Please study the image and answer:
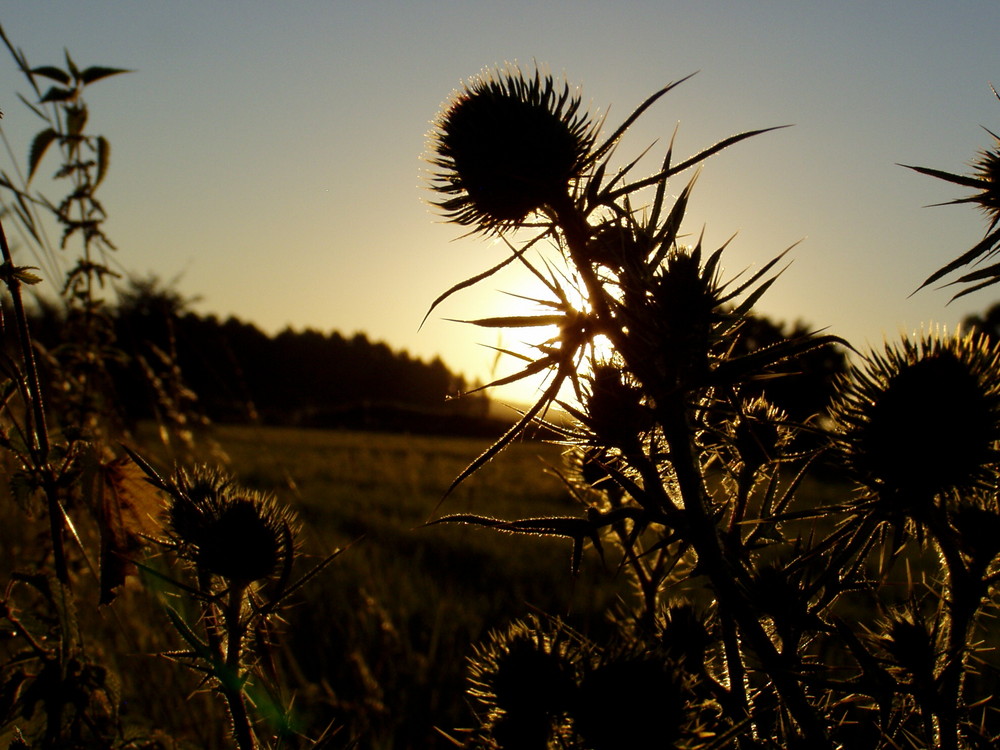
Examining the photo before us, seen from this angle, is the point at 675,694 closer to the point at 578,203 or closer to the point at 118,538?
the point at 578,203

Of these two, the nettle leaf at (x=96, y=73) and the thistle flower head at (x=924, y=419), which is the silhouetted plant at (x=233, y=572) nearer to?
the thistle flower head at (x=924, y=419)

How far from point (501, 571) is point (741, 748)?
457 cm

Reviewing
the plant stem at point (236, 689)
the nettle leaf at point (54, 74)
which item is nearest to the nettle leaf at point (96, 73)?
the nettle leaf at point (54, 74)

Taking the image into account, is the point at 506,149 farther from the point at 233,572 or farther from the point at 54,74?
the point at 54,74

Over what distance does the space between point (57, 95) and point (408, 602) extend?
125 inches

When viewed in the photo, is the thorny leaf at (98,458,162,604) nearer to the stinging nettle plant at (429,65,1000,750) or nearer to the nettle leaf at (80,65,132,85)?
the stinging nettle plant at (429,65,1000,750)

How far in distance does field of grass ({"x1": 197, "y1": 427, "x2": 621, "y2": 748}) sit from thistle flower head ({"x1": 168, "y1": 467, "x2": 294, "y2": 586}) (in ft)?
0.55

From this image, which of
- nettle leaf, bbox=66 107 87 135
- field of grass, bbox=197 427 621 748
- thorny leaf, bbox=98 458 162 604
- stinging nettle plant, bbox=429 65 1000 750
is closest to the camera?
stinging nettle plant, bbox=429 65 1000 750

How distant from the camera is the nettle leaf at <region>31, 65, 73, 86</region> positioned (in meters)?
2.48

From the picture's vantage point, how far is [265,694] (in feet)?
4.68

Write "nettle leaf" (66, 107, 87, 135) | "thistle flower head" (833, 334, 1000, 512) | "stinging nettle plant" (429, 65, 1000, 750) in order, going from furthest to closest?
"nettle leaf" (66, 107, 87, 135) → "thistle flower head" (833, 334, 1000, 512) → "stinging nettle plant" (429, 65, 1000, 750)

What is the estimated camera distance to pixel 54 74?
2.50 m

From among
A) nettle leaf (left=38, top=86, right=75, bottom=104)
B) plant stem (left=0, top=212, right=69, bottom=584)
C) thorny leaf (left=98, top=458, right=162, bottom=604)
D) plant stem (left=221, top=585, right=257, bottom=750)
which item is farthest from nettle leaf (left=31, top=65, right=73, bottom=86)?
plant stem (left=221, top=585, right=257, bottom=750)

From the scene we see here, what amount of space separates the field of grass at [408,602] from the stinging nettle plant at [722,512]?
0.16 meters
